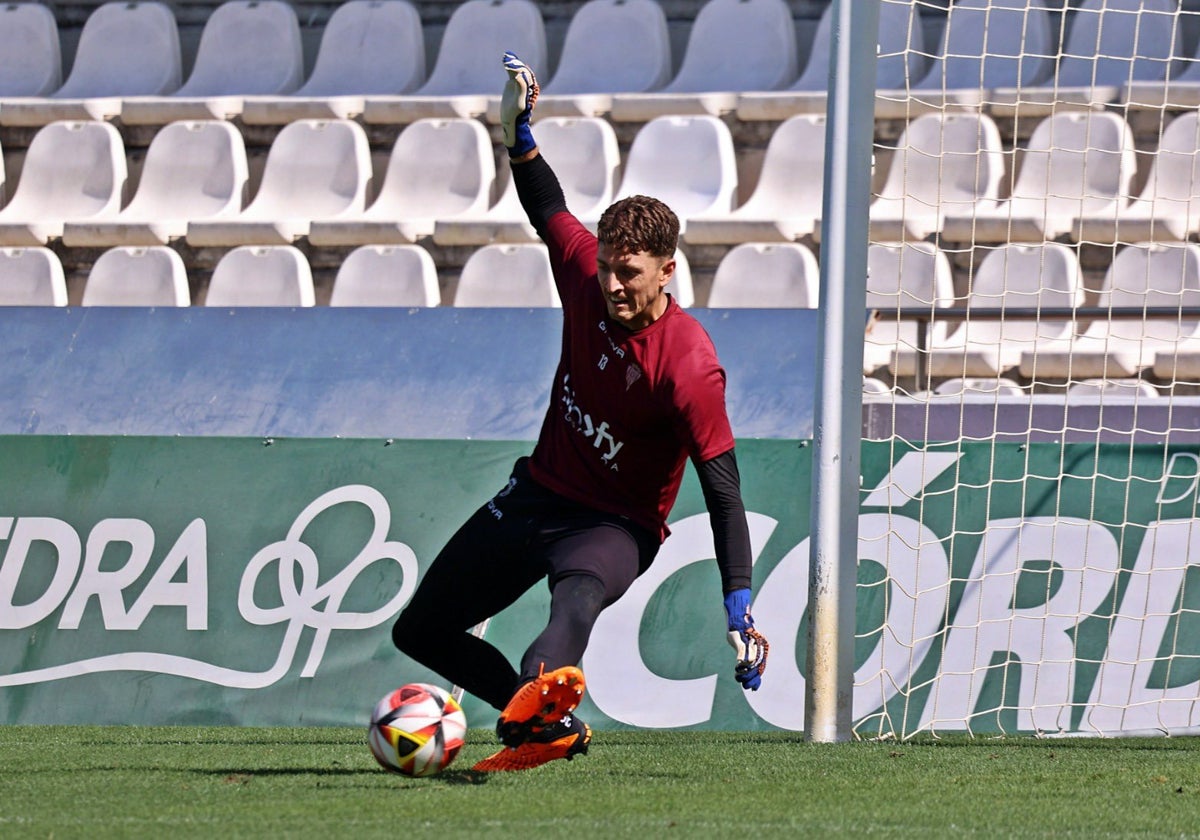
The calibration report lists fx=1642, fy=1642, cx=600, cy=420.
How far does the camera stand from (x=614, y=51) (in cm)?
1295

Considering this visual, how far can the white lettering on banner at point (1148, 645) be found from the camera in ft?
22.7

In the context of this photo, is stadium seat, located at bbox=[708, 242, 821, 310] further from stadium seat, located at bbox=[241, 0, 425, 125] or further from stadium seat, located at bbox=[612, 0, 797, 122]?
stadium seat, located at bbox=[241, 0, 425, 125]

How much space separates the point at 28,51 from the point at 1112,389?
979 cm

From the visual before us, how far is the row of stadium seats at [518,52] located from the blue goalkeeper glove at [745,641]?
24.1 ft

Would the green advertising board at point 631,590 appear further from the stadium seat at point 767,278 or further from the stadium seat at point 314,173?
the stadium seat at point 314,173

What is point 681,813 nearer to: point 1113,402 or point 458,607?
point 458,607

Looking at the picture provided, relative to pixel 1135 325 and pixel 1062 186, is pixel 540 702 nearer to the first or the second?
pixel 1135 325

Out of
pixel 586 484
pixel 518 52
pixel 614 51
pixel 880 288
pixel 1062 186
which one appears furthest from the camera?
pixel 518 52

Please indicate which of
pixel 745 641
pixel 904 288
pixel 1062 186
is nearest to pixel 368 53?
pixel 904 288

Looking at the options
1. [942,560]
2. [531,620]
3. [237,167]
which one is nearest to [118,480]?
[531,620]

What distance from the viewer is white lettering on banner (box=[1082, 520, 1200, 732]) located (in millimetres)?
6918

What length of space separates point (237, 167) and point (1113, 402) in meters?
7.31

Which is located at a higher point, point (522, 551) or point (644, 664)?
point (522, 551)

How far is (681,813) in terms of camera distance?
13.1ft
